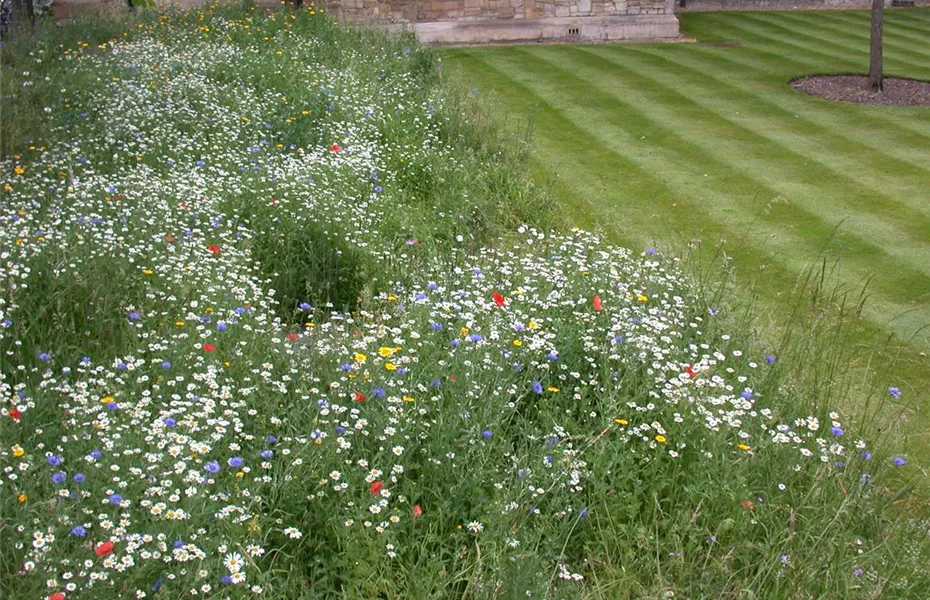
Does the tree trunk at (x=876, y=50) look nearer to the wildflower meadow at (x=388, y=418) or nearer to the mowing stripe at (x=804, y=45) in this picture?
the mowing stripe at (x=804, y=45)

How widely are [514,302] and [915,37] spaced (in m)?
16.6

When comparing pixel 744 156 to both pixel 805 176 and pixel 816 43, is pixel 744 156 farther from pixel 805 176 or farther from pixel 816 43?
pixel 816 43

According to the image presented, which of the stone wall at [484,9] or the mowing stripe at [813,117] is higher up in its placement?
the stone wall at [484,9]

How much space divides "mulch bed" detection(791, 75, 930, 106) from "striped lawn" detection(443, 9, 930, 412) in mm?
309

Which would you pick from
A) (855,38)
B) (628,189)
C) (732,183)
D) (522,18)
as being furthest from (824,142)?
(855,38)

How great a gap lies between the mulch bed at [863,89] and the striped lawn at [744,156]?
309mm

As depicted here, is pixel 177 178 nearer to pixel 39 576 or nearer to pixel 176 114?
pixel 176 114

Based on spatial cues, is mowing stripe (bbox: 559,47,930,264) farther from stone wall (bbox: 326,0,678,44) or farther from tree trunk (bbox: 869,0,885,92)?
stone wall (bbox: 326,0,678,44)

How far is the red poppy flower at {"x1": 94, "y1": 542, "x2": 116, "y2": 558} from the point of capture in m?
3.00

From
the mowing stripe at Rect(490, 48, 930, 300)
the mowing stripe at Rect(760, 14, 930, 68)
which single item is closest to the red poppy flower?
the mowing stripe at Rect(490, 48, 930, 300)

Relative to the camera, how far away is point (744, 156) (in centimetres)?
1054

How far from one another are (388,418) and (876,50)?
1198 cm

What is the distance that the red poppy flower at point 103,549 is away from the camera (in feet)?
9.84

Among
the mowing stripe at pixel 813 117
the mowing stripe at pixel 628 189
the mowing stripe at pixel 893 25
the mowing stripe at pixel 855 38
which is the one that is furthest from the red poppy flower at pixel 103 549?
the mowing stripe at pixel 893 25
